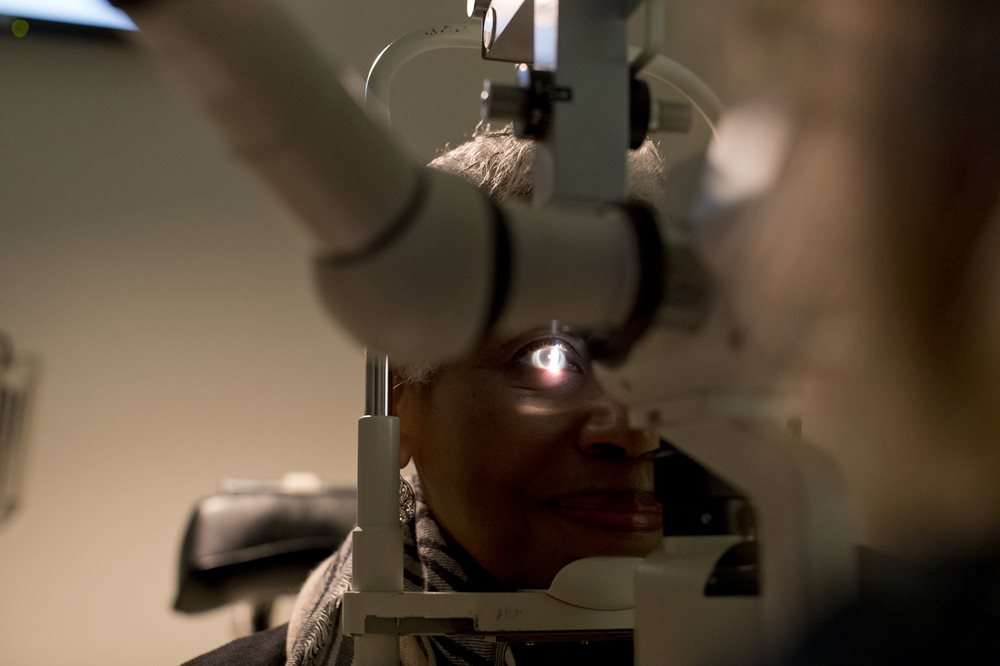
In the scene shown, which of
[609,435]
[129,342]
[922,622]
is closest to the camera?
[922,622]

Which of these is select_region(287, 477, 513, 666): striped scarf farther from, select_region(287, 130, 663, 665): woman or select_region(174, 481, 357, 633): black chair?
select_region(174, 481, 357, 633): black chair

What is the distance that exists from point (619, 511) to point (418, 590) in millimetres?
239

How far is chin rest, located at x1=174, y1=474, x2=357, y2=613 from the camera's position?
1422 mm

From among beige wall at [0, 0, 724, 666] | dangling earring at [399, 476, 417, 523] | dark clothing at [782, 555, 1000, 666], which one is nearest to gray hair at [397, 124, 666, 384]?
dangling earring at [399, 476, 417, 523]

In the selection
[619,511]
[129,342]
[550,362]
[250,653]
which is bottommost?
[250,653]

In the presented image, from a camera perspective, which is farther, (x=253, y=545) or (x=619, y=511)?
(x=253, y=545)

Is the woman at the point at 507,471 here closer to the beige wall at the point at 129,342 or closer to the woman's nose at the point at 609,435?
the woman's nose at the point at 609,435

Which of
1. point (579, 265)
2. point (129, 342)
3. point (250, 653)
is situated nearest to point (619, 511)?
point (579, 265)

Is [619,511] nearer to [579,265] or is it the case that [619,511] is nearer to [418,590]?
[418,590]

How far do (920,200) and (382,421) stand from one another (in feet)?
1.54

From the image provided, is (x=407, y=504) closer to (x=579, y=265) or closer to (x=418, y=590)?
(x=418, y=590)

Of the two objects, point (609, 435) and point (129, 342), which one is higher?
point (129, 342)

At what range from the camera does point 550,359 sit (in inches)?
28.3

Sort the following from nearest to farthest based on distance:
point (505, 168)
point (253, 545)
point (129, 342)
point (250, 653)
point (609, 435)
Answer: point (609, 435), point (505, 168), point (250, 653), point (253, 545), point (129, 342)
